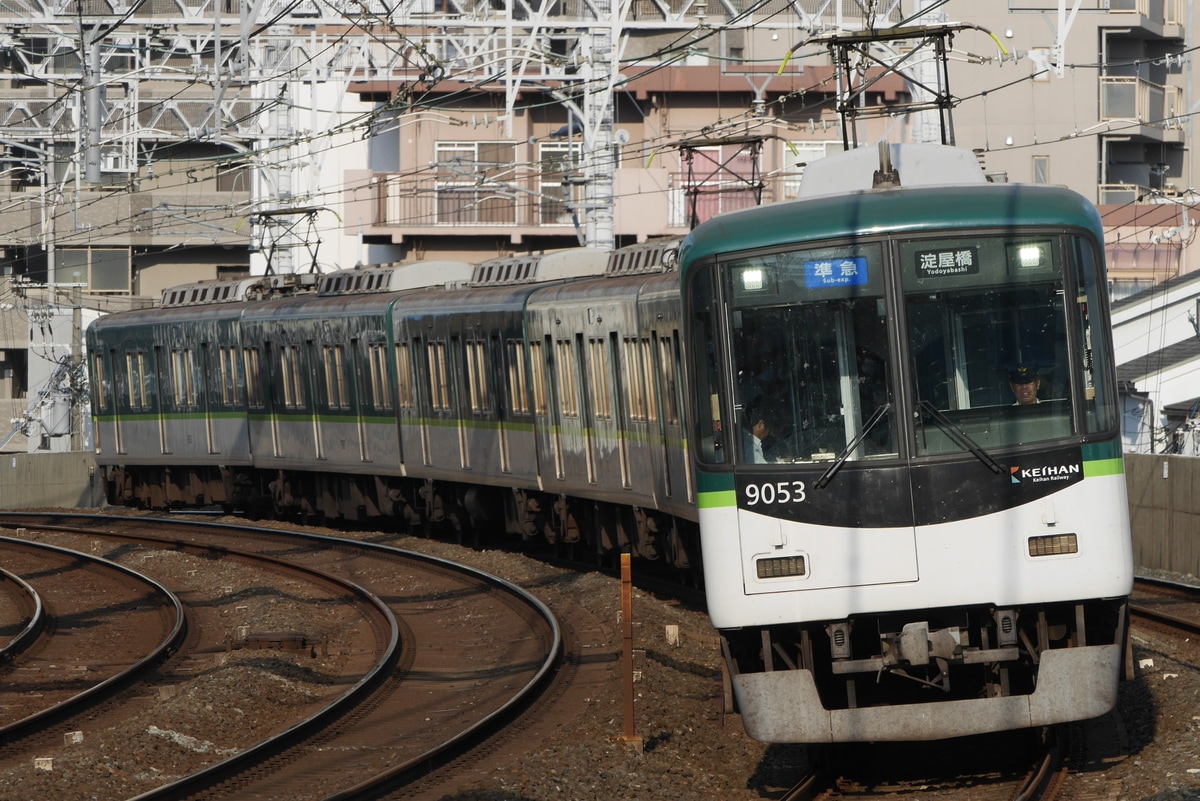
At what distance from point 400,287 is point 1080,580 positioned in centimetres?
1444

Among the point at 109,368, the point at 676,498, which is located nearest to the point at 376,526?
the point at 109,368

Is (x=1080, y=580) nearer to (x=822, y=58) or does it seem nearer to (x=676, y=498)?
(x=676, y=498)

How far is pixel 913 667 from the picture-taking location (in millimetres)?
8375

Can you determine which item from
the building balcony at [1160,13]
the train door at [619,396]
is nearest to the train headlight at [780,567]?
the train door at [619,396]

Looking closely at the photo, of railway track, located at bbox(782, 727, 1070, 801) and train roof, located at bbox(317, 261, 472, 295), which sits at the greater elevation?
train roof, located at bbox(317, 261, 472, 295)

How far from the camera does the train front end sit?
26.7 feet

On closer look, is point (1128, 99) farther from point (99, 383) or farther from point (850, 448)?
point (850, 448)

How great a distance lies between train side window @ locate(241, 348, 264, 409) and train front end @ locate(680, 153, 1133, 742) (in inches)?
656

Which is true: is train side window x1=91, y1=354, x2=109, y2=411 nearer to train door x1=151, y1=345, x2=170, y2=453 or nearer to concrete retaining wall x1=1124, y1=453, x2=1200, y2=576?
train door x1=151, y1=345, x2=170, y2=453

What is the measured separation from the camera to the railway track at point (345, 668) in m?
9.51

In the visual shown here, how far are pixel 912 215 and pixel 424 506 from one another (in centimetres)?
1414

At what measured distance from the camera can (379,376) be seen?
2148cm

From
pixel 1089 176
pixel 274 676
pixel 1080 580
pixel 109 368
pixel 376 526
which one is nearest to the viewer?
pixel 1080 580

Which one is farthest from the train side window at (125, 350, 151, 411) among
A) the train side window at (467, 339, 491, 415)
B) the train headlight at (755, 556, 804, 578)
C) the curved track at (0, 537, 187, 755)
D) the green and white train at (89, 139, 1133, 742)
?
the train headlight at (755, 556, 804, 578)
